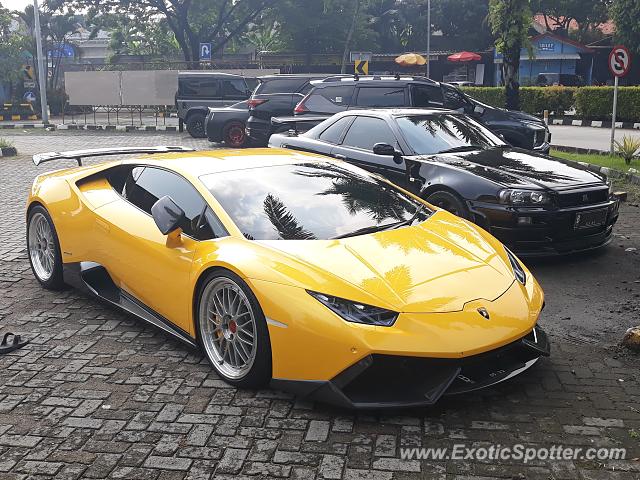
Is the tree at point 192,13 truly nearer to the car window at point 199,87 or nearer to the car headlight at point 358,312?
the car window at point 199,87

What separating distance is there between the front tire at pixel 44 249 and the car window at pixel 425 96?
7.61 meters

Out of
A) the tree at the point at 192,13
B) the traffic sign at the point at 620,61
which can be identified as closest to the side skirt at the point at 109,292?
the traffic sign at the point at 620,61

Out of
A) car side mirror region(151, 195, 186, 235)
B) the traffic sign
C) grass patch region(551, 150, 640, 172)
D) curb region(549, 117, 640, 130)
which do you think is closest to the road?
curb region(549, 117, 640, 130)

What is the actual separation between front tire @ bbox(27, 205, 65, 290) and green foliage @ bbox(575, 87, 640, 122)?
2218 cm

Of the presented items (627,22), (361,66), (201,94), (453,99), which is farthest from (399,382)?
(627,22)

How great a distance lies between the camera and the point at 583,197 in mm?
6613

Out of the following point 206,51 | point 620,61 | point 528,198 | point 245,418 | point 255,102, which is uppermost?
Answer: point 206,51

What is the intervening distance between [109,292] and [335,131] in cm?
436

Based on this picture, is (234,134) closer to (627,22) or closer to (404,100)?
(404,100)

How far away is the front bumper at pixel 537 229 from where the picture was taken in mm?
6402

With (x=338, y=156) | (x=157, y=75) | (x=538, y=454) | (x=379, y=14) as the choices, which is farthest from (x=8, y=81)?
(x=538, y=454)

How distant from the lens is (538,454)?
10.8ft

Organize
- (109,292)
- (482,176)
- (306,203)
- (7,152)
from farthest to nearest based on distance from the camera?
(7,152) < (482,176) < (109,292) < (306,203)

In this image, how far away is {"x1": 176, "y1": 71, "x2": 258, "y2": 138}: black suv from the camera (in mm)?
21359
